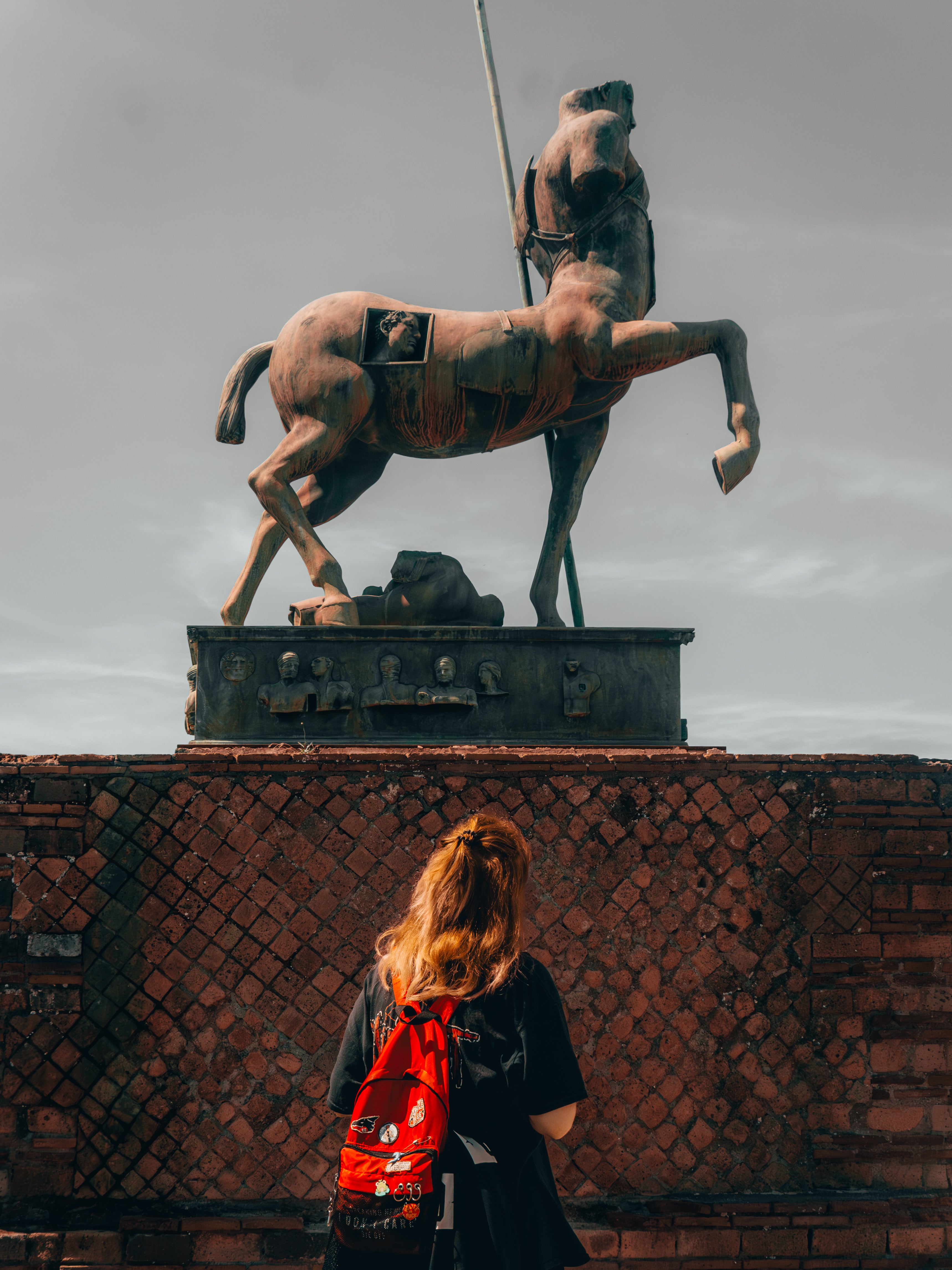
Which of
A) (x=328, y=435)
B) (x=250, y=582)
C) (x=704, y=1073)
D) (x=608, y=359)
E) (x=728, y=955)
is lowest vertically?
(x=704, y=1073)

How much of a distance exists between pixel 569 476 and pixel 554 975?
2809 mm

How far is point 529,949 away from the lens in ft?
17.2

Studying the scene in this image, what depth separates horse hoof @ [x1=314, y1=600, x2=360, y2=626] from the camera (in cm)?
597

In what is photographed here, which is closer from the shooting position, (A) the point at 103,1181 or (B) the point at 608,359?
(A) the point at 103,1181

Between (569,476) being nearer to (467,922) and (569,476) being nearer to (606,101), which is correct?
(606,101)

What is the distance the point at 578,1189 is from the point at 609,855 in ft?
4.74

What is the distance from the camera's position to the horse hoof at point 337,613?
19.6ft

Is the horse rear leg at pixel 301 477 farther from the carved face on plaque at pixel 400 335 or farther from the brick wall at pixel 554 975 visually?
the brick wall at pixel 554 975

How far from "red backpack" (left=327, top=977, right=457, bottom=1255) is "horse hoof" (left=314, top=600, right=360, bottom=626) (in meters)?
3.71

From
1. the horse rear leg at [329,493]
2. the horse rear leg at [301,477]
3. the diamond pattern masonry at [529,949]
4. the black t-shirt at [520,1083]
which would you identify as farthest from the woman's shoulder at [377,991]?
the horse rear leg at [329,493]

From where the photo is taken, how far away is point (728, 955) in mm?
5301

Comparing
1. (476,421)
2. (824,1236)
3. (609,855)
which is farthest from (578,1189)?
(476,421)

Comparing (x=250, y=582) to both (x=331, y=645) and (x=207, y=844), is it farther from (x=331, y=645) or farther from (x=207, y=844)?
(x=207, y=844)

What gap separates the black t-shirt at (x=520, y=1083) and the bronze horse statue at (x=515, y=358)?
3.66 meters
